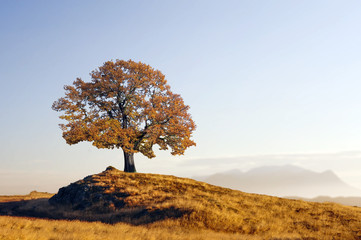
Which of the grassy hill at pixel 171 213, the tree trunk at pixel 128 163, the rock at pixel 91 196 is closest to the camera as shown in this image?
the grassy hill at pixel 171 213

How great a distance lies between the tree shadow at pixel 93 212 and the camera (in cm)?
2617

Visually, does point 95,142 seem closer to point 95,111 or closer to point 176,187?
point 95,111

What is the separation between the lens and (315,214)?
31.2 meters

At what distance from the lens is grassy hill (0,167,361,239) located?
2139cm

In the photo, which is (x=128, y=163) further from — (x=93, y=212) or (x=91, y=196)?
(x=93, y=212)

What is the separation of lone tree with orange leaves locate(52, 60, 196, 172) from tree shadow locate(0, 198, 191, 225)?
976 cm

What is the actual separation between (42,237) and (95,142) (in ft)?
84.1

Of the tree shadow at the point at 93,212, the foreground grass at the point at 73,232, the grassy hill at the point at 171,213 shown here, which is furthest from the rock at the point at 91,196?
the foreground grass at the point at 73,232

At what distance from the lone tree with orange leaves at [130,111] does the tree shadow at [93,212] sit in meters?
9.76

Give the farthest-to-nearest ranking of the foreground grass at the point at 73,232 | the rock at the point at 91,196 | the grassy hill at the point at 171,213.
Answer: the rock at the point at 91,196
the grassy hill at the point at 171,213
the foreground grass at the point at 73,232

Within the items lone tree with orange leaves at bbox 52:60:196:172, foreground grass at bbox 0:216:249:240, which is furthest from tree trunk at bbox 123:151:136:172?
foreground grass at bbox 0:216:249:240

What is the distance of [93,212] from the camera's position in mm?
30312

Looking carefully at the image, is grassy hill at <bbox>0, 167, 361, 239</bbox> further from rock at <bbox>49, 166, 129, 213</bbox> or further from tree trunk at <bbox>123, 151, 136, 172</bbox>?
tree trunk at <bbox>123, 151, 136, 172</bbox>

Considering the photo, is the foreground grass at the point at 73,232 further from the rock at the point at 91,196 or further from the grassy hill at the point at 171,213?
the rock at the point at 91,196
